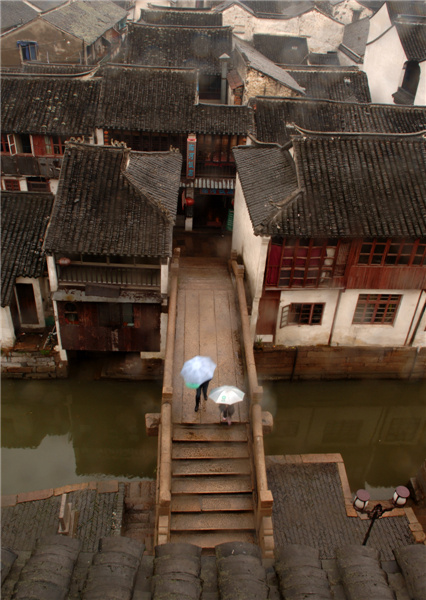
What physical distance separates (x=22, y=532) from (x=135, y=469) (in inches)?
194

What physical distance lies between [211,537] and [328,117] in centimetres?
2241

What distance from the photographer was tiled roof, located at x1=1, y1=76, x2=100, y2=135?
24.7 m

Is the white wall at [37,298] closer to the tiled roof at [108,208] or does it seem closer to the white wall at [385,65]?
the tiled roof at [108,208]

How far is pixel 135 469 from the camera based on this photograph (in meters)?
17.0

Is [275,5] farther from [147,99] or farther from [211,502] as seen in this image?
[211,502]

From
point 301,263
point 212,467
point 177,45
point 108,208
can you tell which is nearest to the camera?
point 212,467

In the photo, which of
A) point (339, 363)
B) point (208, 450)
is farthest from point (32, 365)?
point (339, 363)

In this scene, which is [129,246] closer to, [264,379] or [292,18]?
A: [264,379]

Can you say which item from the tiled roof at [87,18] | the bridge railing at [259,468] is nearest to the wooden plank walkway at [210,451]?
the bridge railing at [259,468]

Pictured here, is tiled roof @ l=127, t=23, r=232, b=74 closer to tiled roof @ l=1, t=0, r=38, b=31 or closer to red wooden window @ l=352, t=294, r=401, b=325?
tiled roof @ l=1, t=0, r=38, b=31

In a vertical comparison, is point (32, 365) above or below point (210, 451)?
below

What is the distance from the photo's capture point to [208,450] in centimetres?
1316

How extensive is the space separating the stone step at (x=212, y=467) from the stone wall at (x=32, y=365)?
8.60 metres

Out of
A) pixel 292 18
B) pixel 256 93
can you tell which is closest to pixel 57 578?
pixel 256 93
